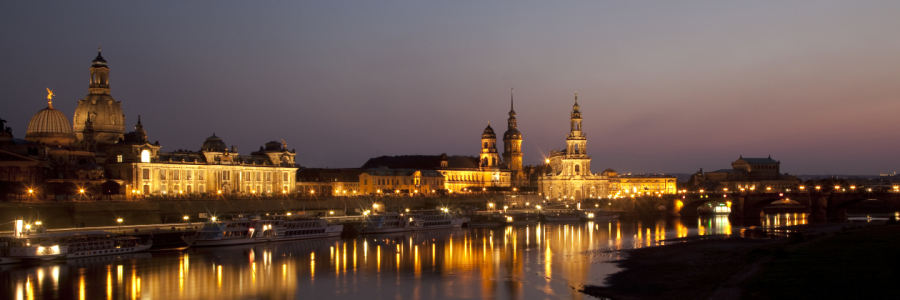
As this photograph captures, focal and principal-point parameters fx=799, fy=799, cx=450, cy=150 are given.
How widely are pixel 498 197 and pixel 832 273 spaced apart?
366 ft

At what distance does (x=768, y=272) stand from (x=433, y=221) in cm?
5825

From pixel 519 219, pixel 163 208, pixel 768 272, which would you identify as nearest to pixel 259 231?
pixel 163 208

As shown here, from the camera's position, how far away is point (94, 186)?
3701 inches

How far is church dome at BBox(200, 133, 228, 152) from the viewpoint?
370 feet

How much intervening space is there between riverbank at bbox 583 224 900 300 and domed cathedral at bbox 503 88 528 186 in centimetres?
12638

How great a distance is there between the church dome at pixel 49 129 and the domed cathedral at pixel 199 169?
928cm

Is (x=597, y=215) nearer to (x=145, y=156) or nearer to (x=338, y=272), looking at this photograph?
(x=145, y=156)

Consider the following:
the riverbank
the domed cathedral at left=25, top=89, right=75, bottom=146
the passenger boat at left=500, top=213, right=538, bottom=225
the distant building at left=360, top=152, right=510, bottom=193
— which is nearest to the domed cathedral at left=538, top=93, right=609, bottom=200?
the distant building at left=360, top=152, right=510, bottom=193

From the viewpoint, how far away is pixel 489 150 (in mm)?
186875

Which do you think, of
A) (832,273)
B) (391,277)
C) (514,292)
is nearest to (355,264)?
(391,277)

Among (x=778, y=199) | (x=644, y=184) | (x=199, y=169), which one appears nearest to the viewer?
(x=199, y=169)

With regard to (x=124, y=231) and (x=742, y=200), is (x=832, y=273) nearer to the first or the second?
(x=124, y=231)

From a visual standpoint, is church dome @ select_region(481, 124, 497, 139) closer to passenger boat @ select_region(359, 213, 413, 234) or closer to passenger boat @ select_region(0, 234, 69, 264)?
passenger boat @ select_region(359, 213, 413, 234)

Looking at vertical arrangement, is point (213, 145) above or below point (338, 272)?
above
